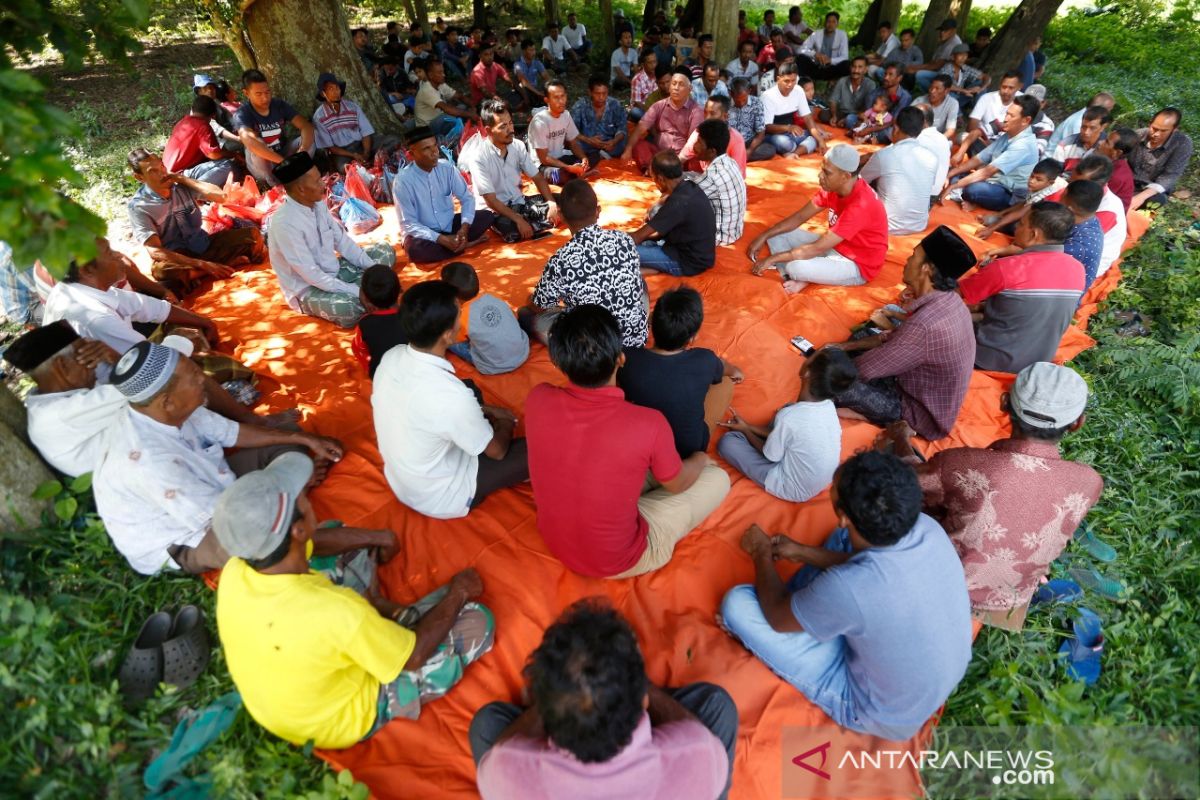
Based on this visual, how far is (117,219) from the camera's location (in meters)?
6.25

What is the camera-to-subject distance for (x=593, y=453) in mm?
2438

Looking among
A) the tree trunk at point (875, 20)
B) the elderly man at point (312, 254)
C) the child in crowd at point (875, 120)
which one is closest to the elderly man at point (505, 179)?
the elderly man at point (312, 254)

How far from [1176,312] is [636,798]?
593 centimetres

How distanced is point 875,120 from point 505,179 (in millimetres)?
5751

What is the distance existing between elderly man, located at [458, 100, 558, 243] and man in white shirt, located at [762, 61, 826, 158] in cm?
362

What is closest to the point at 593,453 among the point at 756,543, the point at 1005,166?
the point at 756,543

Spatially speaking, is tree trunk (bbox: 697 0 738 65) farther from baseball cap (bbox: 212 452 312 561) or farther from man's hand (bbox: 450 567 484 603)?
baseball cap (bbox: 212 452 312 561)

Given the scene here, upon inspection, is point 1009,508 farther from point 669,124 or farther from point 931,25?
point 931,25

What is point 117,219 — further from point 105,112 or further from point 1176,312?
point 1176,312

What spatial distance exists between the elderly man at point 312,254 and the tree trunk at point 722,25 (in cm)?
697

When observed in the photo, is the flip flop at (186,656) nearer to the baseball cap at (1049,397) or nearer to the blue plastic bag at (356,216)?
the baseball cap at (1049,397)

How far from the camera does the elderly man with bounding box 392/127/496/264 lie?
5379 millimetres

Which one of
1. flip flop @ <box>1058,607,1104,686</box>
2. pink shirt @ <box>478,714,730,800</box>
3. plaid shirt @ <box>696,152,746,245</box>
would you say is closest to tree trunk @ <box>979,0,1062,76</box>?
plaid shirt @ <box>696,152,746,245</box>

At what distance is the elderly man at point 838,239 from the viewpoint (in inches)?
195
